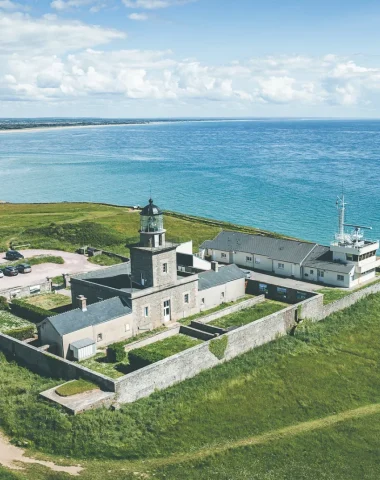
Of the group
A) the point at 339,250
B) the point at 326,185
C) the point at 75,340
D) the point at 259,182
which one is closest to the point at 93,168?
the point at 259,182

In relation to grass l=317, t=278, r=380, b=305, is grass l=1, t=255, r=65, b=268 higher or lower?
higher

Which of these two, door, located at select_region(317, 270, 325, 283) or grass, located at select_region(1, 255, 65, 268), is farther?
grass, located at select_region(1, 255, 65, 268)

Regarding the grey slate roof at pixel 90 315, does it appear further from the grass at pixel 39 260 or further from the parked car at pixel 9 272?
the grass at pixel 39 260

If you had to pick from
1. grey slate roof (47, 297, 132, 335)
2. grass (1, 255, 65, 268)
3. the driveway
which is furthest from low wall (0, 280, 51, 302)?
grey slate roof (47, 297, 132, 335)

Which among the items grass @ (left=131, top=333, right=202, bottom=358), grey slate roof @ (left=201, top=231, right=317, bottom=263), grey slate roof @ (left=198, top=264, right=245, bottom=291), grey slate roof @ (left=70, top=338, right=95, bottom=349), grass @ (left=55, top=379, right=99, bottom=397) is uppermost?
grey slate roof @ (left=201, top=231, right=317, bottom=263)

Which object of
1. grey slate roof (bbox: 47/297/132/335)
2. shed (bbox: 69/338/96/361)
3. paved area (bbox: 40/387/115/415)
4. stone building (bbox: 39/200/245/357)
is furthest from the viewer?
stone building (bbox: 39/200/245/357)

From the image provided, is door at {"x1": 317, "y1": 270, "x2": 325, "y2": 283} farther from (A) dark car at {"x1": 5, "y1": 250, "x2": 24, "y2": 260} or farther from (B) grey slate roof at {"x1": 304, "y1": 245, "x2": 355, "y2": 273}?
(A) dark car at {"x1": 5, "y1": 250, "x2": 24, "y2": 260}
